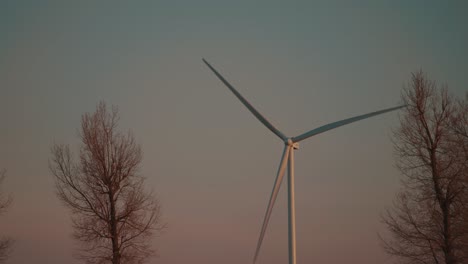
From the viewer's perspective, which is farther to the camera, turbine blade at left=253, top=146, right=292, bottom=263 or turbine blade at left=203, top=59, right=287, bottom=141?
turbine blade at left=203, top=59, right=287, bottom=141

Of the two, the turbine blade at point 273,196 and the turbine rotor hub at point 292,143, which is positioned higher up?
the turbine rotor hub at point 292,143

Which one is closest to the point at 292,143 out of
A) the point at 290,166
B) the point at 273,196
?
the point at 290,166

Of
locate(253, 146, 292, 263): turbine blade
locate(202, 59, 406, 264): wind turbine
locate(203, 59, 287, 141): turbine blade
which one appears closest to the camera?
locate(202, 59, 406, 264): wind turbine

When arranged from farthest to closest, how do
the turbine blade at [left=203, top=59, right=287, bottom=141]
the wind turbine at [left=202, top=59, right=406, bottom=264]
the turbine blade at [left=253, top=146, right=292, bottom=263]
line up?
1. the turbine blade at [left=203, top=59, right=287, bottom=141]
2. the turbine blade at [left=253, top=146, right=292, bottom=263]
3. the wind turbine at [left=202, top=59, right=406, bottom=264]

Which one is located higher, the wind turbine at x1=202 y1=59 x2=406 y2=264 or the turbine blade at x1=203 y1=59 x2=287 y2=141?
the turbine blade at x1=203 y1=59 x2=287 y2=141

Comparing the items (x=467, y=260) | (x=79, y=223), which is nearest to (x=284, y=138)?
(x=467, y=260)

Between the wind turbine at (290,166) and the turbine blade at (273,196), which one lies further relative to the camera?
the turbine blade at (273,196)

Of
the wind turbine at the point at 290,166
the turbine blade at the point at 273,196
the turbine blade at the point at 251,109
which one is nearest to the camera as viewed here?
the wind turbine at the point at 290,166

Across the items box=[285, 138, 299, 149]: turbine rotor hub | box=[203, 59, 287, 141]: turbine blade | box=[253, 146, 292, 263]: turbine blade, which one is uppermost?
box=[203, 59, 287, 141]: turbine blade

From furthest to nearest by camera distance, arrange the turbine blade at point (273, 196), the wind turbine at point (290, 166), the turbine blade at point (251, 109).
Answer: the turbine blade at point (251, 109), the turbine blade at point (273, 196), the wind turbine at point (290, 166)

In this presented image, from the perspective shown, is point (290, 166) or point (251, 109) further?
point (251, 109)

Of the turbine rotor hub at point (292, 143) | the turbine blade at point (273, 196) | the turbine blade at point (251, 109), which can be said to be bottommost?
the turbine blade at point (273, 196)

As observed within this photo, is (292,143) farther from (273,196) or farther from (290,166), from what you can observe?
(273,196)

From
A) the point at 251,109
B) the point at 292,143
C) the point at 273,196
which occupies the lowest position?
the point at 273,196
